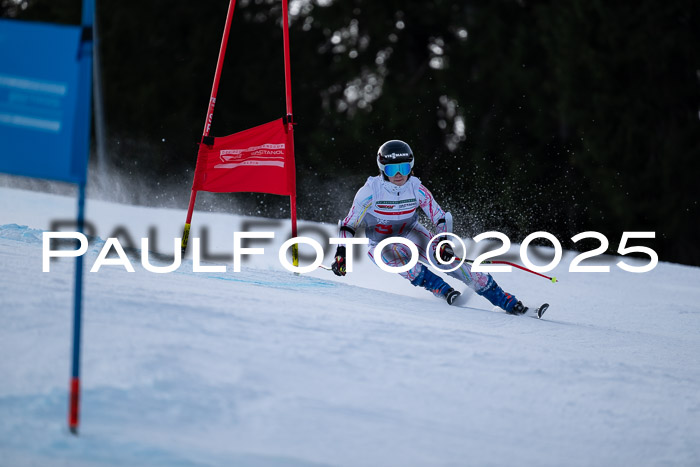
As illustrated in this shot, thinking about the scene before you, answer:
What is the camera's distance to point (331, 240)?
34.1 feet

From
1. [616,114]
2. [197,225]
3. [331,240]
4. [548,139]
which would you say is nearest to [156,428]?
[331,240]

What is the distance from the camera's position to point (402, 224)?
710 centimetres

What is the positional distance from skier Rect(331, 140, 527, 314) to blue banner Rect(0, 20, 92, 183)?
365 cm

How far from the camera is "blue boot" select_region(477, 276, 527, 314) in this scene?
22.0ft

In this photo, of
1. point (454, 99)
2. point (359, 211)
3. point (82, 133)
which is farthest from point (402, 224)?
point (454, 99)

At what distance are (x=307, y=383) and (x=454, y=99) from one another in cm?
1728

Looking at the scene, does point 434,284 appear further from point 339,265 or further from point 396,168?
point 396,168

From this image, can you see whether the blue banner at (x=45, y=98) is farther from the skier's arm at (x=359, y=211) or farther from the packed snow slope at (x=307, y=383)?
the skier's arm at (x=359, y=211)

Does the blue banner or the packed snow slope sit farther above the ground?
the blue banner

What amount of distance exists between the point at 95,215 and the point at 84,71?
30.2 ft

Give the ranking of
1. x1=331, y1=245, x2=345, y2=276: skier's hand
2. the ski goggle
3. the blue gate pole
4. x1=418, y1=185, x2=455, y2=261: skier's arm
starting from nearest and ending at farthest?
the blue gate pole
x1=331, y1=245, x2=345, y2=276: skier's hand
the ski goggle
x1=418, y1=185, x2=455, y2=261: skier's arm

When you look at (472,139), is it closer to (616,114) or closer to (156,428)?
(616,114)

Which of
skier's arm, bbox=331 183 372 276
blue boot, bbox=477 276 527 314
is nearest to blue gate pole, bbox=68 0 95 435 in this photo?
skier's arm, bbox=331 183 372 276

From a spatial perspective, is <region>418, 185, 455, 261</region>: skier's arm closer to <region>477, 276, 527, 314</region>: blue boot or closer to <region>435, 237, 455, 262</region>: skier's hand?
<region>435, 237, 455, 262</region>: skier's hand
